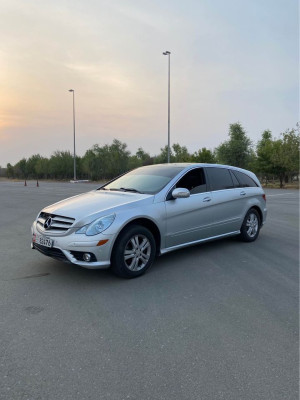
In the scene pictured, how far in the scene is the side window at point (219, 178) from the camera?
634 centimetres

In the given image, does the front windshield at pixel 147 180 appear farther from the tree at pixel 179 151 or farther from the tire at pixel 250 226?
the tree at pixel 179 151

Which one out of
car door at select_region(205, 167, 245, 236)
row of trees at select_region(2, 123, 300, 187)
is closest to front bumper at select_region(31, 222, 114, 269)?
car door at select_region(205, 167, 245, 236)

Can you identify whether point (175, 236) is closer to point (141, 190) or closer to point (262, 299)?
point (141, 190)

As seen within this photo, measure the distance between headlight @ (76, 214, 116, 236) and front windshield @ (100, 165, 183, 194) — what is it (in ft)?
3.64

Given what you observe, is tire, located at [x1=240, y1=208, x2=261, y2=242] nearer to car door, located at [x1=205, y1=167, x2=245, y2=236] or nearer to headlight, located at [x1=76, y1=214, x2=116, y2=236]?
car door, located at [x1=205, y1=167, x2=245, y2=236]

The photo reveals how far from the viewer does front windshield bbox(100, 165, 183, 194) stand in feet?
18.3

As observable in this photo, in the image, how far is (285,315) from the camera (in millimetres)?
3656

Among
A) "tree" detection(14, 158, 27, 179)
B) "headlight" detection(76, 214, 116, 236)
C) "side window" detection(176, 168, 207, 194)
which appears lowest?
"headlight" detection(76, 214, 116, 236)

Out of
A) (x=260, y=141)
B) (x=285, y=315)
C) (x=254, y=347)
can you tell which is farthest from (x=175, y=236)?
(x=260, y=141)

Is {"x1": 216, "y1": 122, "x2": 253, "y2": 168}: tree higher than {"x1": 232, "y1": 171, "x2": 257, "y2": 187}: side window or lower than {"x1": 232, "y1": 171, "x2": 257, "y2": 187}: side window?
higher

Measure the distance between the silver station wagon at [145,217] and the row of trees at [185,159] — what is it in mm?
33802

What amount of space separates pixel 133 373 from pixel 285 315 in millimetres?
1904

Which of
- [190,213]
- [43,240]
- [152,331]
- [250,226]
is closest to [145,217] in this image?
[190,213]

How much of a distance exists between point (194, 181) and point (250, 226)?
1954 millimetres
